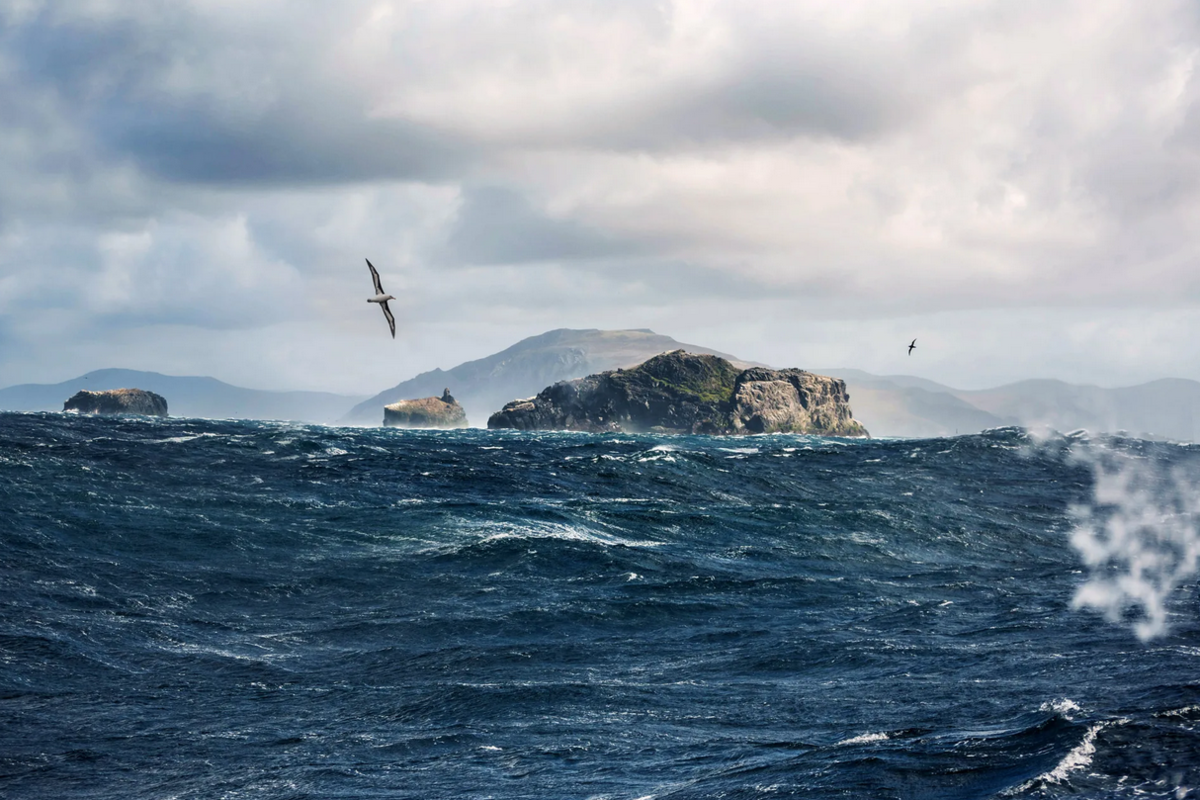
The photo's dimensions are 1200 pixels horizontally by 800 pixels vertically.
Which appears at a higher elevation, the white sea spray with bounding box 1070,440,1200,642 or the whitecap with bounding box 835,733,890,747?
the white sea spray with bounding box 1070,440,1200,642

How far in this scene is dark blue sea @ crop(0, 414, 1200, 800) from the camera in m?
18.2

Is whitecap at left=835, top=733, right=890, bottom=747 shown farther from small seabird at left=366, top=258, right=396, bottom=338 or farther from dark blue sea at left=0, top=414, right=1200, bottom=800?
small seabird at left=366, top=258, right=396, bottom=338

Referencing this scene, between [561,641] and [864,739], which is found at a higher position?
[864,739]


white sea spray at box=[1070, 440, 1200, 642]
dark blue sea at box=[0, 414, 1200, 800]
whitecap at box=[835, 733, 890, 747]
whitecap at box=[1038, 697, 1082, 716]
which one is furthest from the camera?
white sea spray at box=[1070, 440, 1200, 642]

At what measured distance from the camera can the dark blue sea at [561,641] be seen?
1819 centimetres

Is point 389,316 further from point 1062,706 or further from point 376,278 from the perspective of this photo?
point 1062,706

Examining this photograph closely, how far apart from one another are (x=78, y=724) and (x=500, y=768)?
9.80 metres

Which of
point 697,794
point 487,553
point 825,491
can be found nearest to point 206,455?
point 487,553

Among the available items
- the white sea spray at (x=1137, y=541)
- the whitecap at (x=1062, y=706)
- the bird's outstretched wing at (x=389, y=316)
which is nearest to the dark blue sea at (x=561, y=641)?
the whitecap at (x=1062, y=706)

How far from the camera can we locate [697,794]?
1669 cm

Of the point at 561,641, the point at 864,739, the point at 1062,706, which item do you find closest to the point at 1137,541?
the point at 561,641

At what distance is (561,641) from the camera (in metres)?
29.0

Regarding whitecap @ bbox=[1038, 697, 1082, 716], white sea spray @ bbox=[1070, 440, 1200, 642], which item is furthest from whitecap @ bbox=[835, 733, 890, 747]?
white sea spray @ bbox=[1070, 440, 1200, 642]

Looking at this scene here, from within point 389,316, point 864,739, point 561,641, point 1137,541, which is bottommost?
point 561,641
